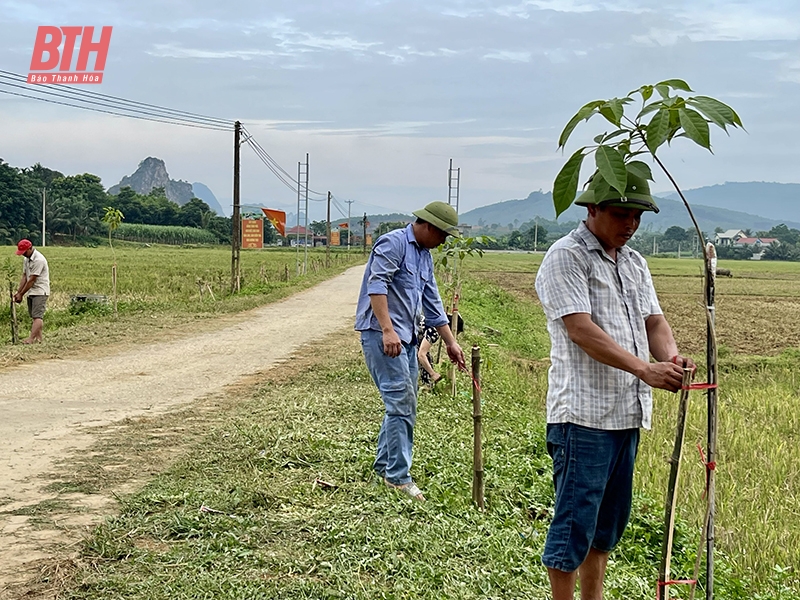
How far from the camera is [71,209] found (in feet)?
228

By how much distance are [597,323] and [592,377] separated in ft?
0.69

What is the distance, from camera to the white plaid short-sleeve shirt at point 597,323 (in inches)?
127

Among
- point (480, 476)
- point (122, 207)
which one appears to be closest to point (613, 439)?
point (480, 476)

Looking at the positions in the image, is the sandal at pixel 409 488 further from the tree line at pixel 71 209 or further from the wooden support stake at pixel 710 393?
the tree line at pixel 71 209

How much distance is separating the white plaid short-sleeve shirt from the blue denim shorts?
6cm

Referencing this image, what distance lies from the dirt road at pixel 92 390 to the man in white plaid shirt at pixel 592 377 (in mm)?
2545

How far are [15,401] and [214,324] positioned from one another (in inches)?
306

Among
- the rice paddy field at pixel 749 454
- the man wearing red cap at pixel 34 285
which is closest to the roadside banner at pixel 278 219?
the rice paddy field at pixel 749 454

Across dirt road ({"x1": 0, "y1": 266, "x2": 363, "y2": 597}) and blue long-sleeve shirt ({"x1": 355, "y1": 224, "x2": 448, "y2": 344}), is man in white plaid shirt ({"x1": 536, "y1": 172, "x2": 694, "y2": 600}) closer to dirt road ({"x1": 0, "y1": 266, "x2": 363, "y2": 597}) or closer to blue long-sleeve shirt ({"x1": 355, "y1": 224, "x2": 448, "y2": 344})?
blue long-sleeve shirt ({"x1": 355, "y1": 224, "x2": 448, "y2": 344})

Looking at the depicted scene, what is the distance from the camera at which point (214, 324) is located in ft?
53.8

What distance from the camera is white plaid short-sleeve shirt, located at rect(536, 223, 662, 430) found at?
127 inches

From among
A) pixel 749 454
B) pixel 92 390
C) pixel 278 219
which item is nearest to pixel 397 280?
pixel 749 454

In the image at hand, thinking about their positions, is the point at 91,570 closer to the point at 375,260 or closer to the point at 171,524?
the point at 171,524

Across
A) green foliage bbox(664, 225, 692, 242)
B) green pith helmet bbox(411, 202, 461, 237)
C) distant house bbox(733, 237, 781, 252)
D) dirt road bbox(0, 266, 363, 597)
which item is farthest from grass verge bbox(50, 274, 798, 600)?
green foliage bbox(664, 225, 692, 242)
